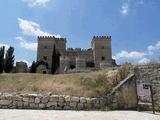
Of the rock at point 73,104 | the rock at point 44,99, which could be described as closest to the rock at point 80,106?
the rock at point 73,104

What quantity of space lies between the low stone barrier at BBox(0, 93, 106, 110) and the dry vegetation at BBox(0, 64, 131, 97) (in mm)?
512

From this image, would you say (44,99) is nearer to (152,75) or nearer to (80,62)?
(152,75)

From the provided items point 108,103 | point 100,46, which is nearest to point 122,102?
point 108,103

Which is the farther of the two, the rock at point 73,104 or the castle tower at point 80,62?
the castle tower at point 80,62

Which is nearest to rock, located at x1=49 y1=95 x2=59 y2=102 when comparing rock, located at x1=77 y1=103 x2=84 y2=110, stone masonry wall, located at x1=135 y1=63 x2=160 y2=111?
rock, located at x1=77 y1=103 x2=84 y2=110

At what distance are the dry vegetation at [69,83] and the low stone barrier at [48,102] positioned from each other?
20.2 inches

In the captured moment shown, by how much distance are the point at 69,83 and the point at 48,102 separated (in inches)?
86.8

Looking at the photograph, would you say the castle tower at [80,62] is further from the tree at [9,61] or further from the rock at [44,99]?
the rock at [44,99]

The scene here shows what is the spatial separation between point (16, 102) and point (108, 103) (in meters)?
4.70

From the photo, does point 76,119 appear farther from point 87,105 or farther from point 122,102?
point 122,102

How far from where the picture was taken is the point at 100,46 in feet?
185

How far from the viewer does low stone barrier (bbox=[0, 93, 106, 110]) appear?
39.7ft

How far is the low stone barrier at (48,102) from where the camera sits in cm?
1210

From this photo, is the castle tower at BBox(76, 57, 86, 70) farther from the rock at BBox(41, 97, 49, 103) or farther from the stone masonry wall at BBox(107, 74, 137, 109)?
the rock at BBox(41, 97, 49, 103)
